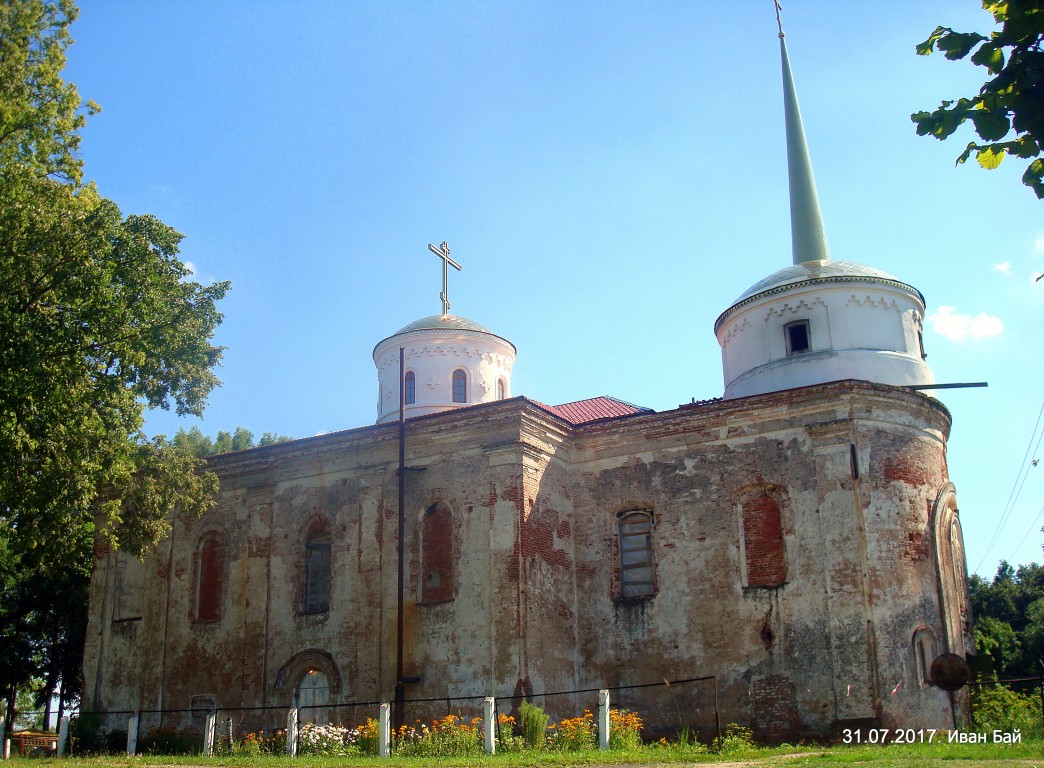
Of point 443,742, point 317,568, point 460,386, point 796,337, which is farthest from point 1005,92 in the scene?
point 460,386

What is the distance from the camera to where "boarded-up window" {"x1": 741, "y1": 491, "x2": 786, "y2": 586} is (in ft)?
62.6

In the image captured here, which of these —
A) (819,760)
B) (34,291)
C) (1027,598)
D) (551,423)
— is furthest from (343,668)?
(1027,598)

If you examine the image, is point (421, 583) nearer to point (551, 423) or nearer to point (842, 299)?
point (551, 423)

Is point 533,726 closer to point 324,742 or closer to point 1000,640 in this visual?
point 324,742

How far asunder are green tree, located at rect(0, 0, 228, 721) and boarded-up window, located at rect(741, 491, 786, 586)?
426 inches

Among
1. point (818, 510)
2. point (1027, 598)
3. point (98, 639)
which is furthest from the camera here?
point (1027, 598)

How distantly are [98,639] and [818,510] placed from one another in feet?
55.5

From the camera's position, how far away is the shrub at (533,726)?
1658 cm

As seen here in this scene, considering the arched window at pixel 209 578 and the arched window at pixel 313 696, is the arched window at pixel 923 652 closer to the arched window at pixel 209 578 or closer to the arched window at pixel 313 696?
the arched window at pixel 313 696

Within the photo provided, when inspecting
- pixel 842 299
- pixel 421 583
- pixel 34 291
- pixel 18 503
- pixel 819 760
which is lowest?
pixel 819 760

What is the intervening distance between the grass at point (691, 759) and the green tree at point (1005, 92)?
8.01 meters

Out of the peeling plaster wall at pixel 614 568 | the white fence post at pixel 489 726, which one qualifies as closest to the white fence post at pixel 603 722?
the white fence post at pixel 489 726

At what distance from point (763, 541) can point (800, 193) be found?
10505mm

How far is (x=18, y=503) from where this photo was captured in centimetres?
1778
